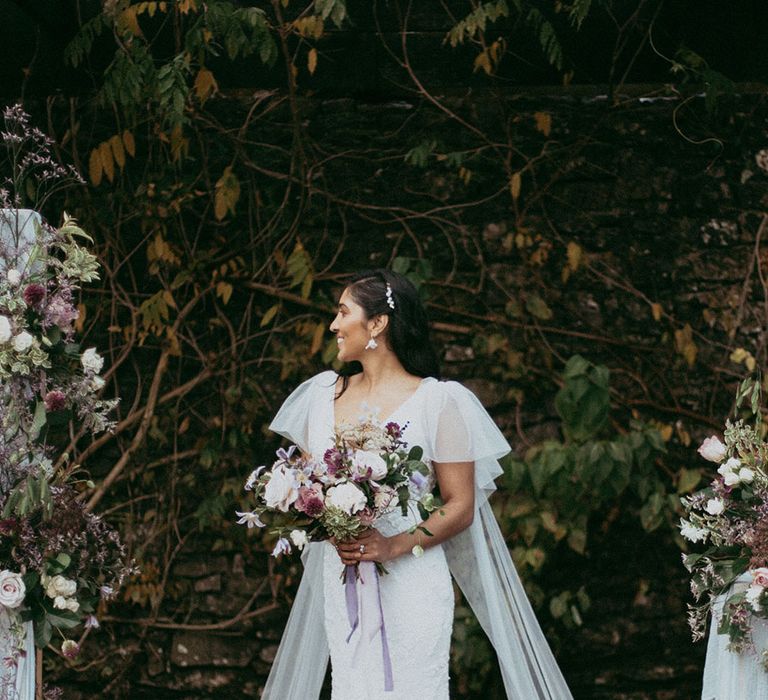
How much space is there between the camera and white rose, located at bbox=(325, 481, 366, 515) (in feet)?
10.7

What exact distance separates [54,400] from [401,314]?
1.05m

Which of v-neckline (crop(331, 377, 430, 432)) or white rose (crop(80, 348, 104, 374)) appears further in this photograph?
v-neckline (crop(331, 377, 430, 432))

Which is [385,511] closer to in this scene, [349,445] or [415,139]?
[349,445]

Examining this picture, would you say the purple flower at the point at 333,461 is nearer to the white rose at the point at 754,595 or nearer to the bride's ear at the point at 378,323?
the bride's ear at the point at 378,323

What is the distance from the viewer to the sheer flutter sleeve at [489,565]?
3.68 m

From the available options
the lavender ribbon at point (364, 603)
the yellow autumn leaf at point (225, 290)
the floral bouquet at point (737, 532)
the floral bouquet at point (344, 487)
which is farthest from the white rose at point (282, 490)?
the yellow autumn leaf at point (225, 290)

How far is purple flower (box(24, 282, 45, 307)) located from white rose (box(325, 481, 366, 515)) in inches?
36.3

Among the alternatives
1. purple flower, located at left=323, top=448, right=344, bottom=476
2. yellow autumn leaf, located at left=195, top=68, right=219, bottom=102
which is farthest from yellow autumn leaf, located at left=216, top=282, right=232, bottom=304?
purple flower, located at left=323, top=448, right=344, bottom=476

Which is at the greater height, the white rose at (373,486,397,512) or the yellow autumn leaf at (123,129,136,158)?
the yellow autumn leaf at (123,129,136,158)

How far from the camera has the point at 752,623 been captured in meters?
3.46

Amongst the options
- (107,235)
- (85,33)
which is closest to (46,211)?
(107,235)

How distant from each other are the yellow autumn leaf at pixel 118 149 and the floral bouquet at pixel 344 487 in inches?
92.8

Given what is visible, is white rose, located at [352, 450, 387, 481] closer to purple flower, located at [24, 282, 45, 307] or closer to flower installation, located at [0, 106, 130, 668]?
flower installation, located at [0, 106, 130, 668]

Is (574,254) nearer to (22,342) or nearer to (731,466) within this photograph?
(731,466)
